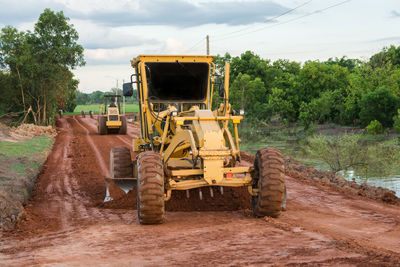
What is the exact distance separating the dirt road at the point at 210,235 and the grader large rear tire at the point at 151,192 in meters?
0.17

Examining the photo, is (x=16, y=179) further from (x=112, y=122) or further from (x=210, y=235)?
(x=112, y=122)

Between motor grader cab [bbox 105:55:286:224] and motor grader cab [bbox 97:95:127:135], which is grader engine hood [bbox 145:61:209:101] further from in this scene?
motor grader cab [bbox 97:95:127:135]

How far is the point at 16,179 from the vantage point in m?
12.7

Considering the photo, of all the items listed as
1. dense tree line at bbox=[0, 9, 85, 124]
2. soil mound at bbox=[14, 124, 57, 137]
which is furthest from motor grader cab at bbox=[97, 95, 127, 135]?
dense tree line at bbox=[0, 9, 85, 124]

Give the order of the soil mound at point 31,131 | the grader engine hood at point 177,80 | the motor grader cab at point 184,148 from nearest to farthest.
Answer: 1. the motor grader cab at point 184,148
2. the grader engine hood at point 177,80
3. the soil mound at point 31,131

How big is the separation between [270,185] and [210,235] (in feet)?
5.29

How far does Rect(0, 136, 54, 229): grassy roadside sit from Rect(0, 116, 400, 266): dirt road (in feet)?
1.09

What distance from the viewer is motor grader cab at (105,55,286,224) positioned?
7805mm

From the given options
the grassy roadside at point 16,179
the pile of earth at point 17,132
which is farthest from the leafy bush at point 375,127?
the grassy roadside at point 16,179

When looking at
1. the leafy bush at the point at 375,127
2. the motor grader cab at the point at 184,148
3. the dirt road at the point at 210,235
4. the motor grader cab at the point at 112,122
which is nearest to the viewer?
the dirt road at the point at 210,235

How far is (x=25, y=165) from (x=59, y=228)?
865 centimetres

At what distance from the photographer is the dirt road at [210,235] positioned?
18.8ft

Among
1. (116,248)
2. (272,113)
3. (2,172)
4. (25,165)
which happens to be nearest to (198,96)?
(116,248)

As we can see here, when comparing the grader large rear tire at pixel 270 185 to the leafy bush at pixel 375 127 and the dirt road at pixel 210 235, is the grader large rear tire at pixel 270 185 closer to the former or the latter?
the dirt road at pixel 210 235
